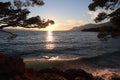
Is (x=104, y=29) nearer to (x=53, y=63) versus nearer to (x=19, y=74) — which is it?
(x=19, y=74)

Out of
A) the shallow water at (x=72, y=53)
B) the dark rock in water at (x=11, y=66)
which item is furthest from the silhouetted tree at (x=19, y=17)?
the shallow water at (x=72, y=53)

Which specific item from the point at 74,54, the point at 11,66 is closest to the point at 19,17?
the point at 11,66

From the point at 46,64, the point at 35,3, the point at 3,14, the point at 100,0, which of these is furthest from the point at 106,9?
the point at 46,64

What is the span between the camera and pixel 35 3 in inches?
569

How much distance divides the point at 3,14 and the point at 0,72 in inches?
130

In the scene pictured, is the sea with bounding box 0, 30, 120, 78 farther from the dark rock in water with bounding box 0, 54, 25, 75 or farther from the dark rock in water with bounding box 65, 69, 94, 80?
the dark rock in water with bounding box 65, 69, 94, 80

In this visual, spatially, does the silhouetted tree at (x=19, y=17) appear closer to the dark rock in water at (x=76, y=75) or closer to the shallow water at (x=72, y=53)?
the dark rock in water at (x=76, y=75)

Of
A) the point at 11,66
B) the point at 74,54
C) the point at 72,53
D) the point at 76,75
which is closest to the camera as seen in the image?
the point at 11,66

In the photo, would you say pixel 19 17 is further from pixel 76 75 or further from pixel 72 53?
pixel 72 53

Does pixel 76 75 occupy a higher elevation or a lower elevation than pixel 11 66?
lower

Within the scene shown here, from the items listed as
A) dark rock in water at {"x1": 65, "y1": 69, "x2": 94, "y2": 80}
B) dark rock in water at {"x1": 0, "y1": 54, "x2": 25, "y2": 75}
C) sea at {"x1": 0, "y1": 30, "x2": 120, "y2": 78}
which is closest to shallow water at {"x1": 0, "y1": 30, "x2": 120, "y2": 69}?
sea at {"x1": 0, "y1": 30, "x2": 120, "y2": 78}

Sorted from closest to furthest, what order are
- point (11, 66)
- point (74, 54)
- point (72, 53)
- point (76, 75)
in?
point (11, 66)
point (76, 75)
point (74, 54)
point (72, 53)

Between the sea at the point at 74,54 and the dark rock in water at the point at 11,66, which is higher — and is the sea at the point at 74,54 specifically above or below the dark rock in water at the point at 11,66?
below

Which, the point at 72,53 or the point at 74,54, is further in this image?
the point at 72,53
